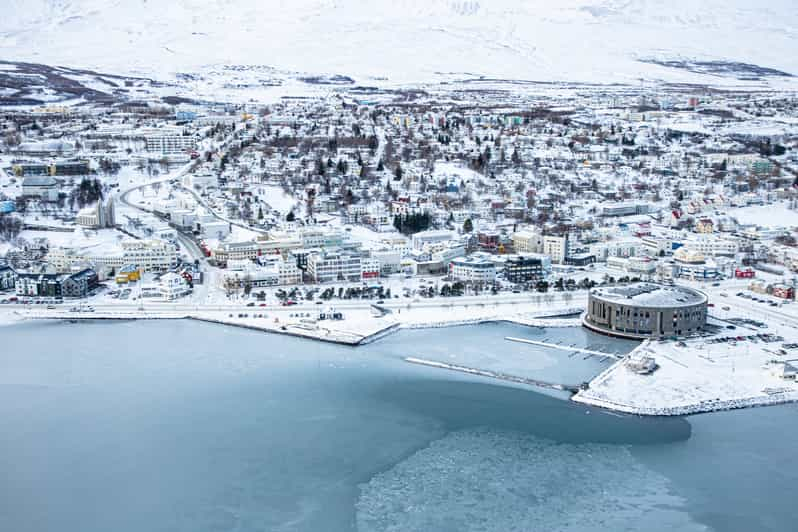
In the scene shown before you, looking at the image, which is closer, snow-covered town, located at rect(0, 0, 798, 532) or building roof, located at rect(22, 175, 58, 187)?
snow-covered town, located at rect(0, 0, 798, 532)

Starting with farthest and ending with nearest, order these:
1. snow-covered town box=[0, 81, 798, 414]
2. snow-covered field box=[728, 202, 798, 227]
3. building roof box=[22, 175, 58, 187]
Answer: building roof box=[22, 175, 58, 187], snow-covered field box=[728, 202, 798, 227], snow-covered town box=[0, 81, 798, 414]

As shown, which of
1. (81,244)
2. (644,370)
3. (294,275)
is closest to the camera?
(644,370)

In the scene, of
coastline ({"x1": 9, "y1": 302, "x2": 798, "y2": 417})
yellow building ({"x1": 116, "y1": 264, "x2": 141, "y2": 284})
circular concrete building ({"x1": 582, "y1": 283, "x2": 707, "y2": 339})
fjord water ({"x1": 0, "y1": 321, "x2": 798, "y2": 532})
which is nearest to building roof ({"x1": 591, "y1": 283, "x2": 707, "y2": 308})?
circular concrete building ({"x1": 582, "y1": 283, "x2": 707, "y2": 339})

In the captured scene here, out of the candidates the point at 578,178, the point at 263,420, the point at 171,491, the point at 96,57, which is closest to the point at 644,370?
the point at 263,420

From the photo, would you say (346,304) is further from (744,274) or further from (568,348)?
(744,274)

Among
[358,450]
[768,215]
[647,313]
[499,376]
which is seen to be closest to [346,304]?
[499,376]

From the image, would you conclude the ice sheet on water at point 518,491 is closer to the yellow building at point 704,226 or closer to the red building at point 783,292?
the red building at point 783,292

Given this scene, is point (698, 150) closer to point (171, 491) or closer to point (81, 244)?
point (81, 244)

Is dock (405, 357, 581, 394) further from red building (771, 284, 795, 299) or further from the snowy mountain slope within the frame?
the snowy mountain slope
